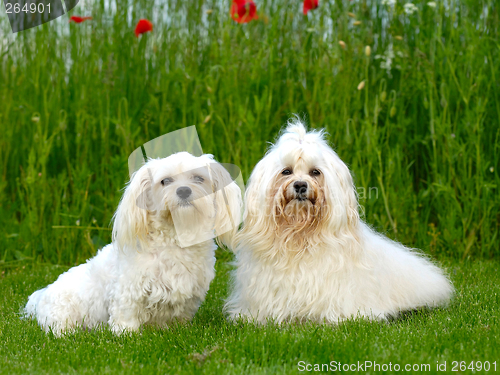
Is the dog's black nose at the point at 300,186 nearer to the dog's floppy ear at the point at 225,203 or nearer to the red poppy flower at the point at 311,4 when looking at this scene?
the dog's floppy ear at the point at 225,203

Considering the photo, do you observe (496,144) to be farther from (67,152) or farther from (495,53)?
(67,152)

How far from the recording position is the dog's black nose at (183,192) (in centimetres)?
332

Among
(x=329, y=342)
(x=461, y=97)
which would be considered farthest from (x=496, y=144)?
(x=329, y=342)

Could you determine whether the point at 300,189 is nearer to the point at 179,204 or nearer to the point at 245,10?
the point at 179,204

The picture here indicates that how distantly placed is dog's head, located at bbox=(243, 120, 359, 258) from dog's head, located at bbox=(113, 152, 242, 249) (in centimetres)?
16

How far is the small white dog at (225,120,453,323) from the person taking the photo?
3.38m

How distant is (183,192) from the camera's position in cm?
332

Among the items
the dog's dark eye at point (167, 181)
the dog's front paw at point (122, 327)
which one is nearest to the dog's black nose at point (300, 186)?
the dog's dark eye at point (167, 181)

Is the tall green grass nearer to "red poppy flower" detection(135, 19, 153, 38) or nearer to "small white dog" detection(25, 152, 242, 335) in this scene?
"red poppy flower" detection(135, 19, 153, 38)

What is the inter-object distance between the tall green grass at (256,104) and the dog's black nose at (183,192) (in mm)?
2196

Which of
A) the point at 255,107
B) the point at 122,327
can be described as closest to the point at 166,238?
the point at 122,327

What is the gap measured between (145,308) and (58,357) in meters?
0.54

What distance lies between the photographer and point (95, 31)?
245 inches

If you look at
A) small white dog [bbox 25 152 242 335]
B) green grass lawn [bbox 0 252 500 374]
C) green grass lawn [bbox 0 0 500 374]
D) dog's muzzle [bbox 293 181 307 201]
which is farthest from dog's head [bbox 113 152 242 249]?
green grass lawn [bbox 0 0 500 374]
